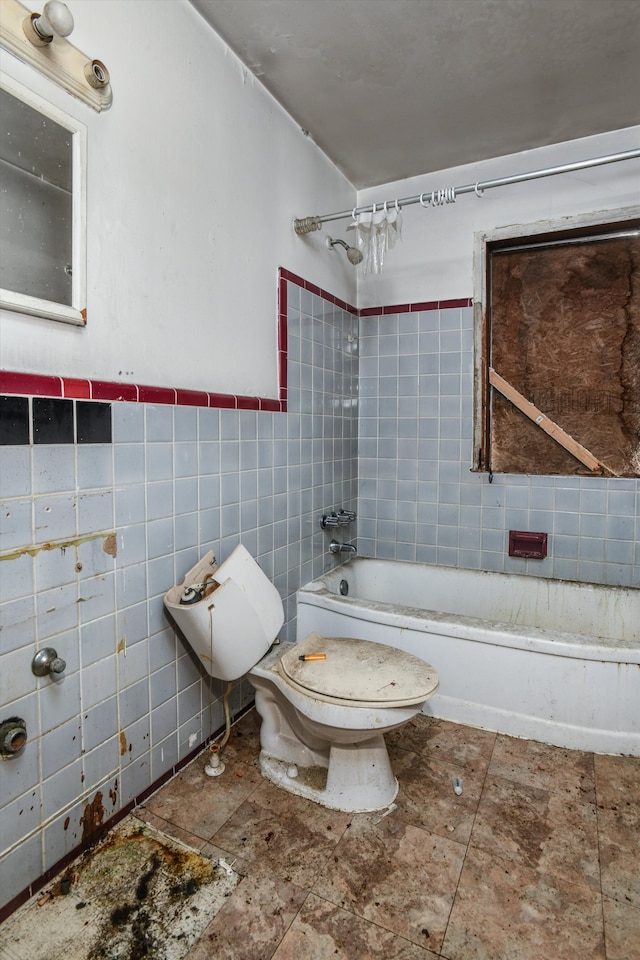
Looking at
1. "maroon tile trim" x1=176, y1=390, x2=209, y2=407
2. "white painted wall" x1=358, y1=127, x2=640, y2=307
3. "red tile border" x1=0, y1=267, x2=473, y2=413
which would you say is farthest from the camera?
"white painted wall" x1=358, y1=127, x2=640, y2=307

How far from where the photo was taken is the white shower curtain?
1954 millimetres

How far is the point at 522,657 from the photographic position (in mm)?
1835

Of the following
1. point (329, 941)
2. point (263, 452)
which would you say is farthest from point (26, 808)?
point (263, 452)

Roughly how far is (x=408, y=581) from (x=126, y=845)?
5.73ft

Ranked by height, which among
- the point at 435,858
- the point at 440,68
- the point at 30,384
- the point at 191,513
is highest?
the point at 440,68

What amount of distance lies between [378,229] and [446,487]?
1339mm

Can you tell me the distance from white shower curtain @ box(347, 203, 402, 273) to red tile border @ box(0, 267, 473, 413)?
35 centimetres

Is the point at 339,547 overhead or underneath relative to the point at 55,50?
underneath

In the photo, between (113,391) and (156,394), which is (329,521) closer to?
(156,394)

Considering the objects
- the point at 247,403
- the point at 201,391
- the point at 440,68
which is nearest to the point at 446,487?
the point at 247,403

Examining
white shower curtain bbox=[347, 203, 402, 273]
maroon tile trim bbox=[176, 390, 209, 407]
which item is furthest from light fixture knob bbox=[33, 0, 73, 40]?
white shower curtain bbox=[347, 203, 402, 273]

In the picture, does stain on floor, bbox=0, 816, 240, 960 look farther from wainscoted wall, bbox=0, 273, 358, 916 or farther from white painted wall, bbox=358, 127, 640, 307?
white painted wall, bbox=358, 127, 640, 307

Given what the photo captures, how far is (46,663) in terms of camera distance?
120 cm

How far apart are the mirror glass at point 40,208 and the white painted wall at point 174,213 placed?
0.04 m
